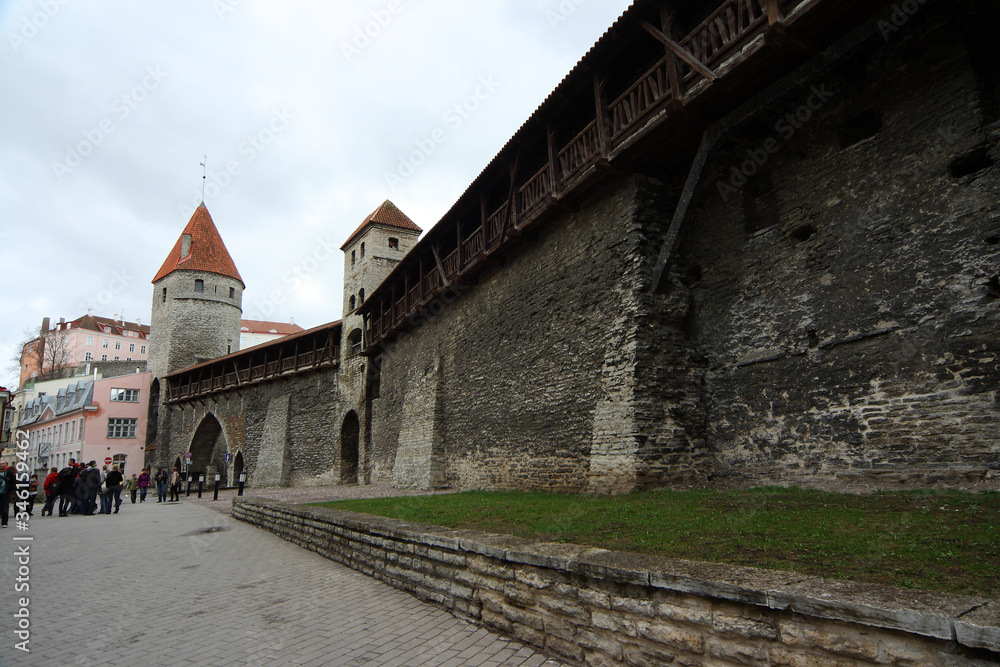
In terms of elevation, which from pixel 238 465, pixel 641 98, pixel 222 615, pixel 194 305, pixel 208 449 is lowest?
pixel 222 615

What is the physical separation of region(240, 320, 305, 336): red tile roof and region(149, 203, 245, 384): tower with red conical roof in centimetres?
3059

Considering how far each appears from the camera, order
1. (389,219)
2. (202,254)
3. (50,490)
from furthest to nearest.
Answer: (202,254) < (389,219) < (50,490)

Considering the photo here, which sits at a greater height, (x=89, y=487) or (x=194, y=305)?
(x=194, y=305)

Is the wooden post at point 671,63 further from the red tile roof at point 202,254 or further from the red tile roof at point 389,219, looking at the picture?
the red tile roof at point 202,254

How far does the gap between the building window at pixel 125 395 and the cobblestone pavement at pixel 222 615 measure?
36729 millimetres

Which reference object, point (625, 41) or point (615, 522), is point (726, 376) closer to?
point (615, 522)

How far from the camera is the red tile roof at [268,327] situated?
7292cm

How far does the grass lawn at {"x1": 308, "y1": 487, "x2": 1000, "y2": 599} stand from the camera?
2885 millimetres

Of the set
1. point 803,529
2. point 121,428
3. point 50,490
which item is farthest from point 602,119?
point 121,428

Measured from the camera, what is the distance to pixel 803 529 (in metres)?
4.02

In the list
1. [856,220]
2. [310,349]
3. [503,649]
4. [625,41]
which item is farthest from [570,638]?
[310,349]

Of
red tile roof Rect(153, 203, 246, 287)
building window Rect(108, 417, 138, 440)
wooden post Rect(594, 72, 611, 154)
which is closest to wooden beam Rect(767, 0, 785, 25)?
wooden post Rect(594, 72, 611, 154)

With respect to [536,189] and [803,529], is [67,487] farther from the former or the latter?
[803,529]

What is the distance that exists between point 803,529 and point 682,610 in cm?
168
